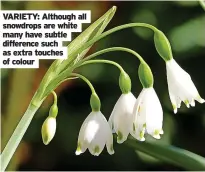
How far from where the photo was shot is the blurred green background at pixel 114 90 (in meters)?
1.10

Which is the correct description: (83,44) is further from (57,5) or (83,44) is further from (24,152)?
(24,152)

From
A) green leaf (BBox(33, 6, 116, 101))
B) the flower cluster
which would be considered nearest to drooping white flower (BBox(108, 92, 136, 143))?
the flower cluster

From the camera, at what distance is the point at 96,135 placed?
0.95 meters

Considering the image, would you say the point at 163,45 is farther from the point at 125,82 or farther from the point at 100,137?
the point at 100,137

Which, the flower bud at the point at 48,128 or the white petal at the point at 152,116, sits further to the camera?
the flower bud at the point at 48,128

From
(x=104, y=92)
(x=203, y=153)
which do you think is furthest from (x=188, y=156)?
(x=104, y=92)

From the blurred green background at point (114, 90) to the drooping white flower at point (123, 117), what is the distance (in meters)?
0.14

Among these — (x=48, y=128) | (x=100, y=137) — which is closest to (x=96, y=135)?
(x=100, y=137)

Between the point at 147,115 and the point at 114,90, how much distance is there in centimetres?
22

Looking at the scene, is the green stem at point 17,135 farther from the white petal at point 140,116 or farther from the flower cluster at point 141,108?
the white petal at point 140,116

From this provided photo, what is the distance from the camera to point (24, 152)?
1.12m

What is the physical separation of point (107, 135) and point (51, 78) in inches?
5.6

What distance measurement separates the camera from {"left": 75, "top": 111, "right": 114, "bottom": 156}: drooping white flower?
95cm

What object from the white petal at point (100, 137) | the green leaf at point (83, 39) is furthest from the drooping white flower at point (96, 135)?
the green leaf at point (83, 39)
